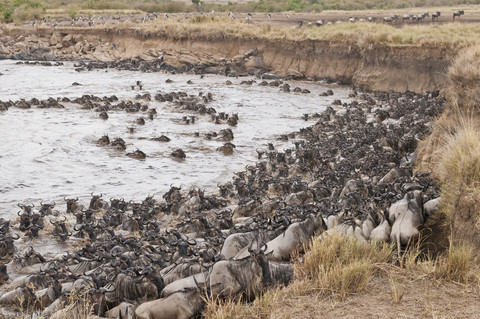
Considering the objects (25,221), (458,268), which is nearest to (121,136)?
(25,221)

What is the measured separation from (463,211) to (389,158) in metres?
6.48

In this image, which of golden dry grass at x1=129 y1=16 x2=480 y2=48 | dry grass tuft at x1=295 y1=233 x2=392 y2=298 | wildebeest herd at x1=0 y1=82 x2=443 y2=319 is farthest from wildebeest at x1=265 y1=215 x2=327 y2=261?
golden dry grass at x1=129 y1=16 x2=480 y2=48

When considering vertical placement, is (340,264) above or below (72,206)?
above

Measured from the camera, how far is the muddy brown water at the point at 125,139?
42.2ft

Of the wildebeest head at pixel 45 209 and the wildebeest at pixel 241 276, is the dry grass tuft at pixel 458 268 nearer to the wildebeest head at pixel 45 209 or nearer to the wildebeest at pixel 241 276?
the wildebeest at pixel 241 276

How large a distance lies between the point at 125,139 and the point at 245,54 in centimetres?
1859

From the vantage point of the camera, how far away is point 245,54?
1350 inches

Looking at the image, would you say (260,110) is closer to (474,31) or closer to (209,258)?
(474,31)

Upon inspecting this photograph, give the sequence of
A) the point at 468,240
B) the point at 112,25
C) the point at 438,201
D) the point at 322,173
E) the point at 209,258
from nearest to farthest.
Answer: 1. the point at 468,240
2. the point at 209,258
3. the point at 438,201
4. the point at 322,173
5. the point at 112,25

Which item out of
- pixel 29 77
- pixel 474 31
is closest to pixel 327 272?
→ pixel 474 31

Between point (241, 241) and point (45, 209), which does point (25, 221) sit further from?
point (241, 241)

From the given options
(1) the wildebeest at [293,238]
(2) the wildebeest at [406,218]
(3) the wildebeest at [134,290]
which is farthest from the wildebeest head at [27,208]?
(2) the wildebeest at [406,218]

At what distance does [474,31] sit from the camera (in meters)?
27.5

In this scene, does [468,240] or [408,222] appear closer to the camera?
[468,240]
